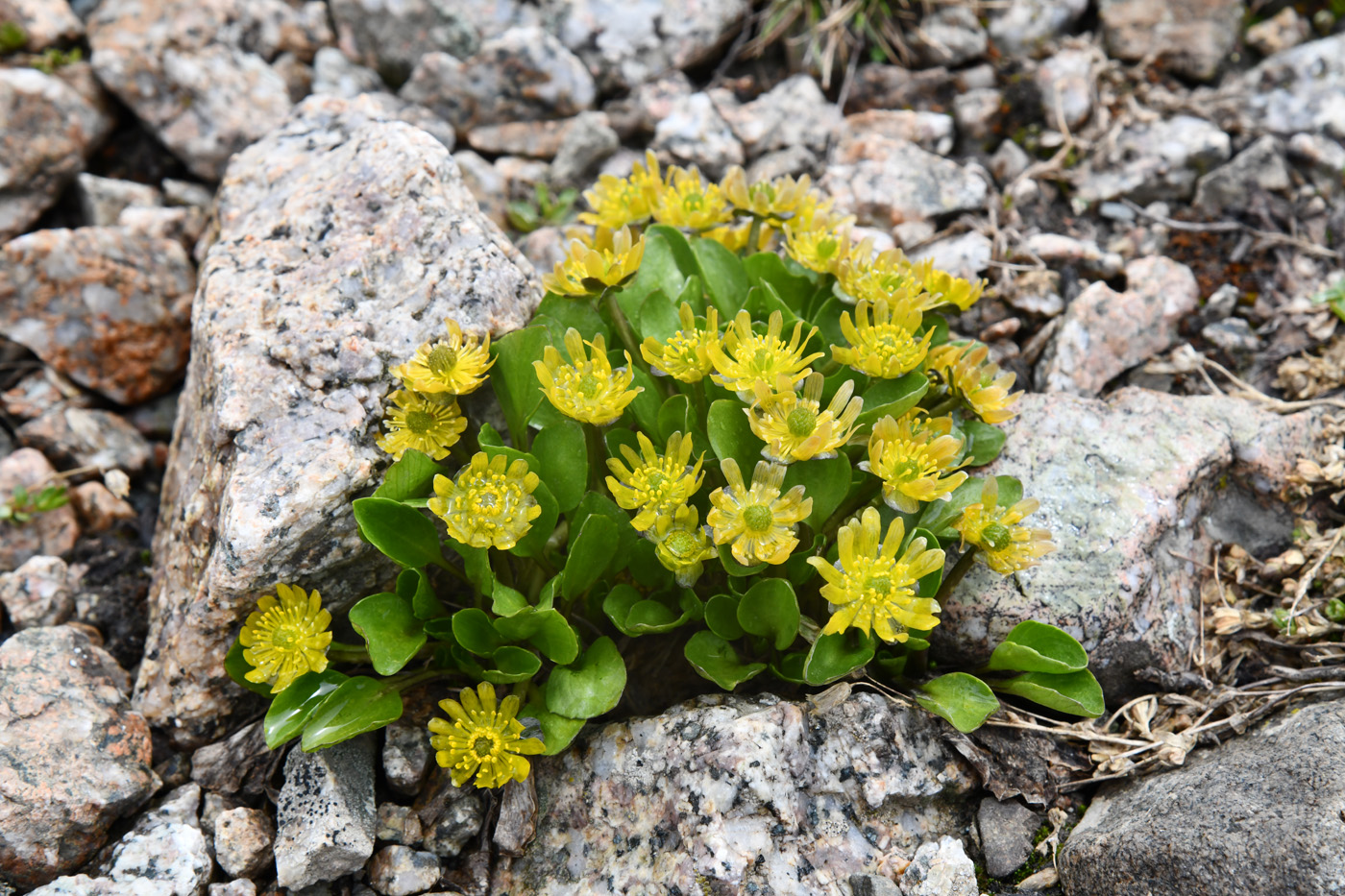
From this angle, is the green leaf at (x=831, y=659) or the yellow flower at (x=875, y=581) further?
the green leaf at (x=831, y=659)

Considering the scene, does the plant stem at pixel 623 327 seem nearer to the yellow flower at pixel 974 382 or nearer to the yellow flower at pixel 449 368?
the yellow flower at pixel 449 368

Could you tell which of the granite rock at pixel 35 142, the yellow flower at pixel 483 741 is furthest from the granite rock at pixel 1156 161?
the granite rock at pixel 35 142

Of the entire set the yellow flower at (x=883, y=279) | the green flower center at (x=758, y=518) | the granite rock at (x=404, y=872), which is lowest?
the granite rock at (x=404, y=872)

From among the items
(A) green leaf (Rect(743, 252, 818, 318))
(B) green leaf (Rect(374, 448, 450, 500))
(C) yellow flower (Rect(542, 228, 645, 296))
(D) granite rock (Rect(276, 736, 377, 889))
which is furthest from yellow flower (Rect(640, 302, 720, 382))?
(D) granite rock (Rect(276, 736, 377, 889))

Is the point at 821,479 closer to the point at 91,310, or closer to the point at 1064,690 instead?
the point at 1064,690

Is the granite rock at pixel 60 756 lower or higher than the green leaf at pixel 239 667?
lower

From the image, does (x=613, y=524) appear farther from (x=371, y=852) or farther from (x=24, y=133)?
(x=24, y=133)

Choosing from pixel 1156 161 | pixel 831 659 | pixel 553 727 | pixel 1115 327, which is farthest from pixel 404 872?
pixel 1156 161
